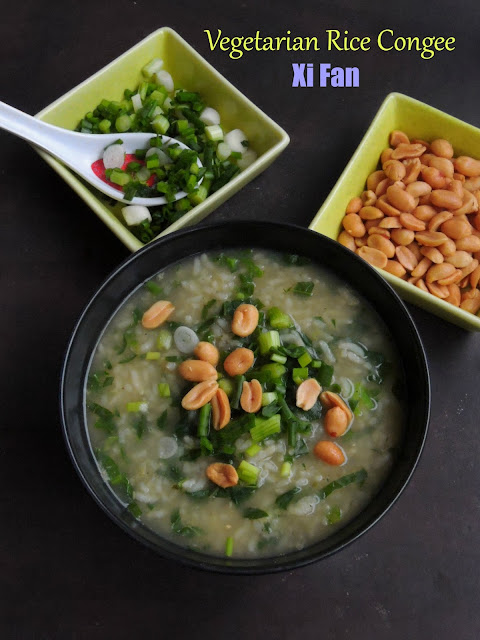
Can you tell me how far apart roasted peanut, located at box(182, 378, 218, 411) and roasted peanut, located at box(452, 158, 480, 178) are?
124 cm

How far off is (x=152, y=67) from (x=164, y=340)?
3.74ft

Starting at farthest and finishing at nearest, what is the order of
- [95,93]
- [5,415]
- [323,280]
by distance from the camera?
[95,93]
[5,415]
[323,280]

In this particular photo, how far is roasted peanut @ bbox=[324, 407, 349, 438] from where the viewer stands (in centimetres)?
197

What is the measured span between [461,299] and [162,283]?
3.36 feet

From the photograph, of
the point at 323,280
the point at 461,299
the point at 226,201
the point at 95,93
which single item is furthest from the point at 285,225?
the point at 95,93

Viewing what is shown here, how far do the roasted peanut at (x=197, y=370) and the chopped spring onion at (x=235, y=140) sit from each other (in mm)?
939

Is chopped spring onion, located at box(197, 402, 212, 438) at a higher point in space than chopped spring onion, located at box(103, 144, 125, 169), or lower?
lower

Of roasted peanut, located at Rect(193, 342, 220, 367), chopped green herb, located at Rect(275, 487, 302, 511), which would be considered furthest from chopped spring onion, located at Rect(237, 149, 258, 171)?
chopped green herb, located at Rect(275, 487, 302, 511)

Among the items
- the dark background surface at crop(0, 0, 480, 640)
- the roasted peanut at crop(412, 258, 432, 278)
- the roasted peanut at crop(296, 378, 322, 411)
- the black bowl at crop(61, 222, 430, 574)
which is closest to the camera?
the black bowl at crop(61, 222, 430, 574)

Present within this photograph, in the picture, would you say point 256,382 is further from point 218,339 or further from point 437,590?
point 437,590

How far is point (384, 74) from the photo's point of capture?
277 cm

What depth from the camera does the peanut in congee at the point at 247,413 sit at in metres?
1.97

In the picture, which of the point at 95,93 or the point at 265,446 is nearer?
the point at 265,446

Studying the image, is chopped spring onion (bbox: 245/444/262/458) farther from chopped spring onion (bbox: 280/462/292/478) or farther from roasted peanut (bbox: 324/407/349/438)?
roasted peanut (bbox: 324/407/349/438)
